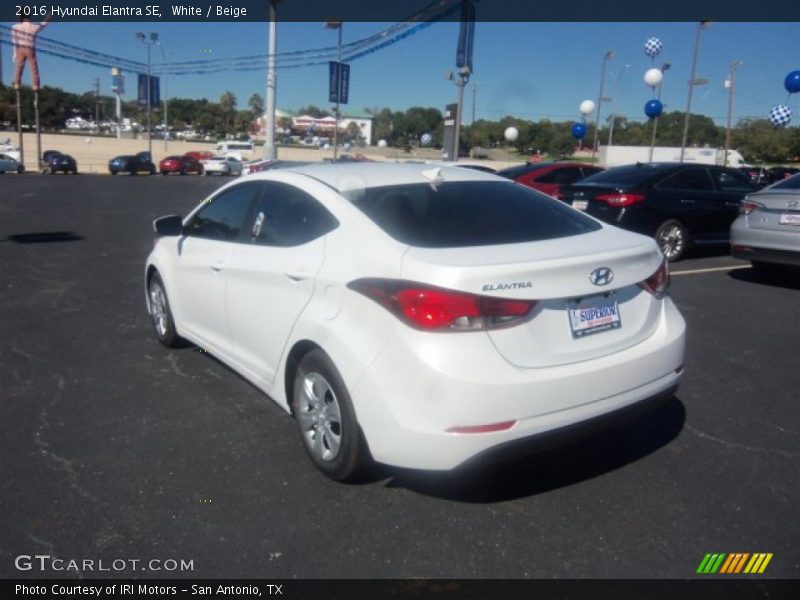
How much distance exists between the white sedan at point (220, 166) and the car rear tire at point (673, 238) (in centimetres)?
4209

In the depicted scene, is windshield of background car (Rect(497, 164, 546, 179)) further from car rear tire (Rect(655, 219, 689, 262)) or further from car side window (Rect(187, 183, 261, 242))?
car side window (Rect(187, 183, 261, 242))

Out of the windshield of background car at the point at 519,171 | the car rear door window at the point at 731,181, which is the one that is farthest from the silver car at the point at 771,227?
the windshield of background car at the point at 519,171

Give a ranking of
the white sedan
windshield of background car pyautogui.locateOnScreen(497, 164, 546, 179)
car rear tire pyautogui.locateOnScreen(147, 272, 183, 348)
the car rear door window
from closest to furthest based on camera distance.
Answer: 1. car rear tire pyautogui.locateOnScreen(147, 272, 183, 348)
2. the car rear door window
3. windshield of background car pyautogui.locateOnScreen(497, 164, 546, 179)
4. the white sedan

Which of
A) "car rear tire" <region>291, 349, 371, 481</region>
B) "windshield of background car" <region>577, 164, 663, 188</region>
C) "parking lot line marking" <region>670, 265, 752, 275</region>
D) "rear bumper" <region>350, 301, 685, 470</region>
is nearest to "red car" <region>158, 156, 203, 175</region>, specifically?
"windshield of background car" <region>577, 164, 663, 188</region>

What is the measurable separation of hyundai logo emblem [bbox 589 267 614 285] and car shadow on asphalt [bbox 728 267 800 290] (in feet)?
21.6

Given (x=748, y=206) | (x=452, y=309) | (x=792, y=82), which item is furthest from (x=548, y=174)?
(x=792, y=82)

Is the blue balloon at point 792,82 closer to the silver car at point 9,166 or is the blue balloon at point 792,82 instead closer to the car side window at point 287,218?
the car side window at point 287,218

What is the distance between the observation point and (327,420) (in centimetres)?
333

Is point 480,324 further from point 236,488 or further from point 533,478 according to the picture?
point 236,488

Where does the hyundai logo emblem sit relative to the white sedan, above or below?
above

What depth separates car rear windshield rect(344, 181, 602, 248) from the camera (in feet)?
10.6

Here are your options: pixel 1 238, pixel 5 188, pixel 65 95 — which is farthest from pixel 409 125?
pixel 1 238

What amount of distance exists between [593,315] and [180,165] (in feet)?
161

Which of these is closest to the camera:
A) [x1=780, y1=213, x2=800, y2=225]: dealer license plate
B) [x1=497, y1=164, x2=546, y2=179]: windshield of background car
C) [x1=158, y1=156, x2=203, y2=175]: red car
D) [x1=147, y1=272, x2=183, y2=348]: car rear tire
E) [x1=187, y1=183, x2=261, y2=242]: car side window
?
[x1=187, y1=183, x2=261, y2=242]: car side window
